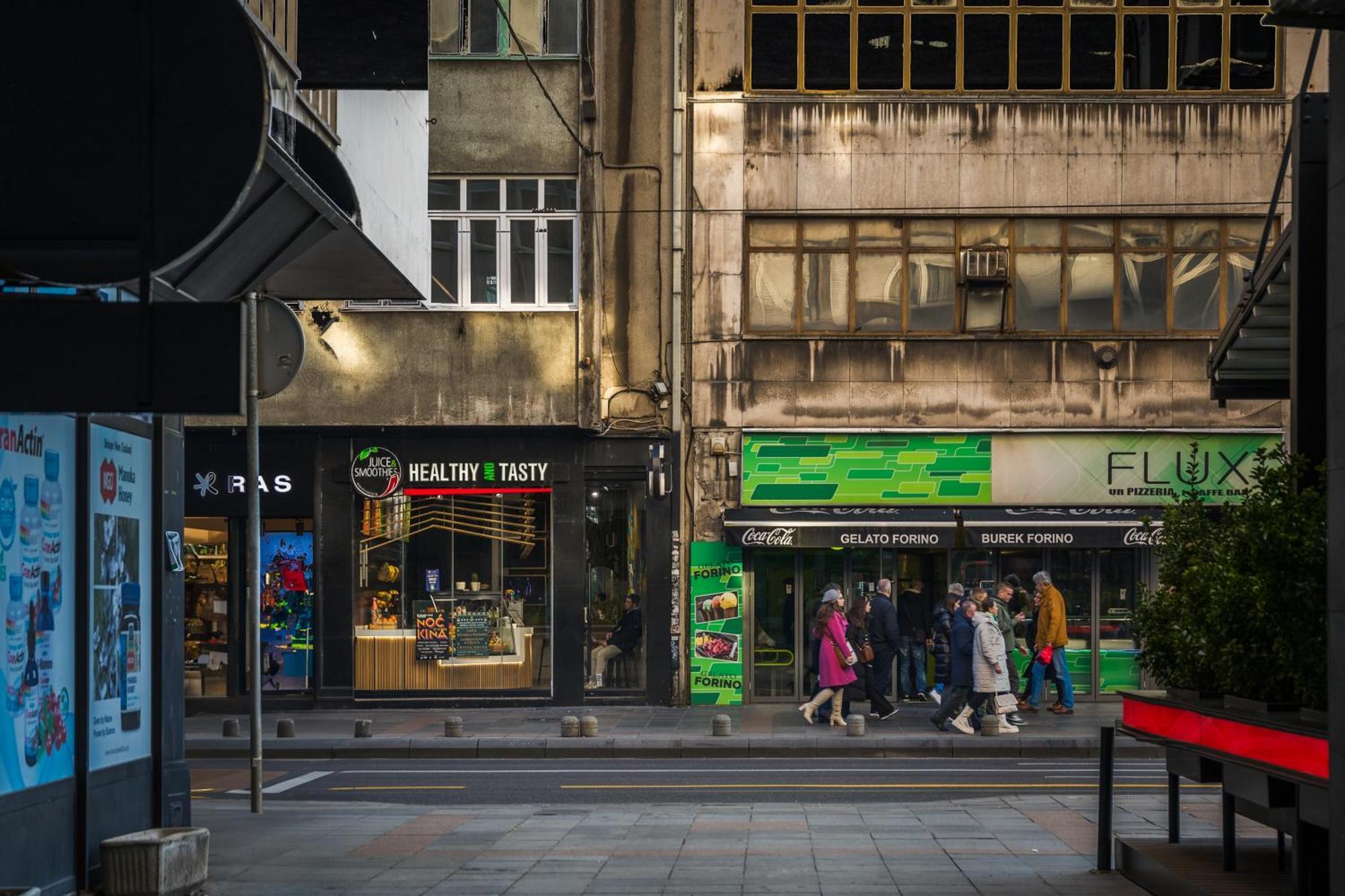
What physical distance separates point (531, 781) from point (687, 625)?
26.8 feet

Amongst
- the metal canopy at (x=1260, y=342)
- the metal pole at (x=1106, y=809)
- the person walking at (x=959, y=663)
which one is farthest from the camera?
the person walking at (x=959, y=663)

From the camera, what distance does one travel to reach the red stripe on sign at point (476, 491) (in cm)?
2573

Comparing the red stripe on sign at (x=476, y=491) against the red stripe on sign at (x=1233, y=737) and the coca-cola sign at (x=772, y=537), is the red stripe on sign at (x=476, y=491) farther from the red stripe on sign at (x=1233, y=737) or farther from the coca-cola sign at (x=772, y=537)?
the red stripe on sign at (x=1233, y=737)

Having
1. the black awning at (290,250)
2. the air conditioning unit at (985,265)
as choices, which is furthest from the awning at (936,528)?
the black awning at (290,250)

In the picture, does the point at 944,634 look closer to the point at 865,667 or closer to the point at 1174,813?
the point at 865,667

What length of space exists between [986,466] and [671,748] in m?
7.90

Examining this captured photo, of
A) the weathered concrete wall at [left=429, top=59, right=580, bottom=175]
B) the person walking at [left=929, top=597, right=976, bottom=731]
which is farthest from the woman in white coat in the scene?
the weathered concrete wall at [left=429, top=59, right=580, bottom=175]

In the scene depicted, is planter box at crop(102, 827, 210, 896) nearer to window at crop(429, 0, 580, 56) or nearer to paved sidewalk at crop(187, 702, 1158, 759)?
paved sidewalk at crop(187, 702, 1158, 759)

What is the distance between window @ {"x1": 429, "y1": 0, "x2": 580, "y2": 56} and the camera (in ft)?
Result: 84.4

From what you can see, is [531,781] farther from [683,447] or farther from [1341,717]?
[1341,717]

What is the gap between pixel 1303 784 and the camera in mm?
8094

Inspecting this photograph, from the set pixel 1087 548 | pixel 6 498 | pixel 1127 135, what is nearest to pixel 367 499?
pixel 1087 548

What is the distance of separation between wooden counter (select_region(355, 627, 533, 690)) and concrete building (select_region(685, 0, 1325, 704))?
9.16 ft

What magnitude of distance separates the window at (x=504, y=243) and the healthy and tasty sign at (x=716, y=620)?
4304mm
